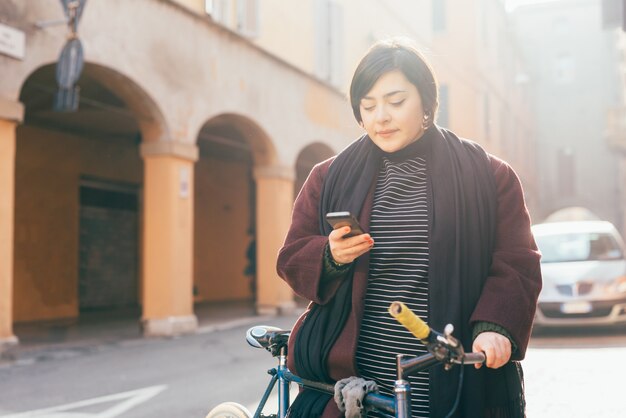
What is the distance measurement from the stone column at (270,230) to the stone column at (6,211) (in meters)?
6.67

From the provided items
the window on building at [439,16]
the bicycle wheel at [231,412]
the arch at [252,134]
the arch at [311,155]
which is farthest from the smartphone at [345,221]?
the window on building at [439,16]

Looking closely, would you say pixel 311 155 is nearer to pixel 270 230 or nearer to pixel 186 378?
pixel 270 230

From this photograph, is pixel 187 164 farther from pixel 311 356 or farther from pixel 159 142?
pixel 311 356

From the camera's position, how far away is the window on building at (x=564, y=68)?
4175 centimetres

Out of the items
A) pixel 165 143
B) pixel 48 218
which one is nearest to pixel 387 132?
pixel 165 143

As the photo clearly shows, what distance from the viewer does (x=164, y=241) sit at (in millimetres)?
12242

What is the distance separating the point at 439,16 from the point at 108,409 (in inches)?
1025

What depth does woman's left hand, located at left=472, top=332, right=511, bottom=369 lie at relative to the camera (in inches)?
75.8

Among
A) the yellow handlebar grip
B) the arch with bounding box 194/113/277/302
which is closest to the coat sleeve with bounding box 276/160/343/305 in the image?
the yellow handlebar grip

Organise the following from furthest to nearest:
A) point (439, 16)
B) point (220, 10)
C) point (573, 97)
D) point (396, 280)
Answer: point (573, 97)
point (439, 16)
point (220, 10)
point (396, 280)

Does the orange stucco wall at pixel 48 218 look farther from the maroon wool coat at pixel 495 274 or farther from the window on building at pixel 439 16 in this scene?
the window on building at pixel 439 16

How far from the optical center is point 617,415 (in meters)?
5.73

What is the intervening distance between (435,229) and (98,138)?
50.8 feet

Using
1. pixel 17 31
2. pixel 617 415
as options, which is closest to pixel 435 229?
pixel 617 415
